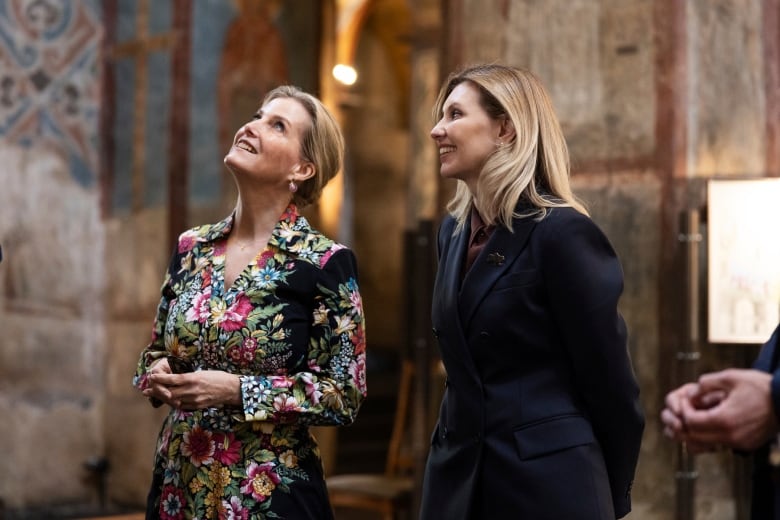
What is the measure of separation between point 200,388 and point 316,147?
2.66 ft

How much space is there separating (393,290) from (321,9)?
17.1ft

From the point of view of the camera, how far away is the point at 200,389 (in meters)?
2.93

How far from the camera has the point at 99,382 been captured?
8625mm

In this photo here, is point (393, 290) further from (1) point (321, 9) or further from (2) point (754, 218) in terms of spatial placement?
(2) point (754, 218)

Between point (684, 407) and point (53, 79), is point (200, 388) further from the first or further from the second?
point (53, 79)

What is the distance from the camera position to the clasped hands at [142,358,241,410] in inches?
115

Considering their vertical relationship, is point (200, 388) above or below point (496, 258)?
below

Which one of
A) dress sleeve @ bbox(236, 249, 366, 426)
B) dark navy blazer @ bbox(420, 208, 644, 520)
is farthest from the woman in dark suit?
dress sleeve @ bbox(236, 249, 366, 426)

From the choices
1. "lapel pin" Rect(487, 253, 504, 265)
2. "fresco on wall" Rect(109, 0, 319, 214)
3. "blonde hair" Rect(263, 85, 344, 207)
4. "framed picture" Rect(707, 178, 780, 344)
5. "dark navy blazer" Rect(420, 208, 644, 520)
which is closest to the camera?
"dark navy blazer" Rect(420, 208, 644, 520)

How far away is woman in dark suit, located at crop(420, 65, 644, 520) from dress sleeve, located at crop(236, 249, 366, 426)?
281mm

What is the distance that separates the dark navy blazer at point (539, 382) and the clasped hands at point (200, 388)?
0.57 metres

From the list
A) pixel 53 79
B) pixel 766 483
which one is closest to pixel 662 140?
pixel 766 483

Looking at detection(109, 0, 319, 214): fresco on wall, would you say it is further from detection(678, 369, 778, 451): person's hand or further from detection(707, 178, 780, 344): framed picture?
detection(678, 369, 778, 451): person's hand

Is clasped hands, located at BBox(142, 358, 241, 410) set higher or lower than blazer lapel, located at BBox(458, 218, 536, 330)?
lower
